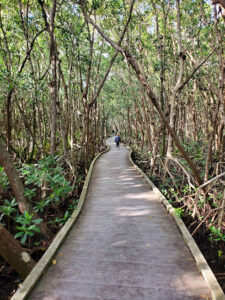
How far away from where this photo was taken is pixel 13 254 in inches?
113

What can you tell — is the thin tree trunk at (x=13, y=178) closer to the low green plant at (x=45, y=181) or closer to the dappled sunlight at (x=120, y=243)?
the low green plant at (x=45, y=181)

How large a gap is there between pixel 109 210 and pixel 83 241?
1492 millimetres

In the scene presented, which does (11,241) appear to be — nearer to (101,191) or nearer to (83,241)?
(83,241)

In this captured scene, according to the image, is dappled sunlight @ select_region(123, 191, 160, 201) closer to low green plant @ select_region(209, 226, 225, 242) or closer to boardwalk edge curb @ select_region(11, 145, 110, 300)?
low green plant @ select_region(209, 226, 225, 242)

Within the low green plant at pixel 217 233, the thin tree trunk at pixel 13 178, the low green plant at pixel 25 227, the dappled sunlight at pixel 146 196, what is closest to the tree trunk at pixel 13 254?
the low green plant at pixel 25 227

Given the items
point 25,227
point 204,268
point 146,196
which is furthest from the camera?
point 146,196

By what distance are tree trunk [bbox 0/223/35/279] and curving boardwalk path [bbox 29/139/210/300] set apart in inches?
13.4

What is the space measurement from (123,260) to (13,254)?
5.08ft

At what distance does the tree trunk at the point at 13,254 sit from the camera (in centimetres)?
275

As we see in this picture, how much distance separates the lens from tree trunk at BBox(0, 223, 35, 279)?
275cm

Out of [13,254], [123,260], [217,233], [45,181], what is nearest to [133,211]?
[217,233]

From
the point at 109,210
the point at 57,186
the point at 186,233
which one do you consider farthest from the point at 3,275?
the point at 186,233

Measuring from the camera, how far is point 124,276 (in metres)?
2.79

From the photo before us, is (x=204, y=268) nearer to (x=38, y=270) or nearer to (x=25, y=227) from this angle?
(x=38, y=270)
